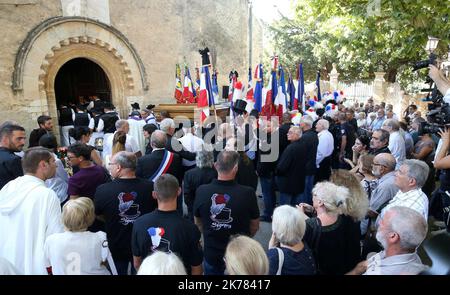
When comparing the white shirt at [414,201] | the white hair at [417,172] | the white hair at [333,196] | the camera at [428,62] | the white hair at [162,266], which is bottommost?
the white shirt at [414,201]

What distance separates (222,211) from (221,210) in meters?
0.01

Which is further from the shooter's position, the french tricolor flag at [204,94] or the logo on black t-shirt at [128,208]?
the french tricolor flag at [204,94]

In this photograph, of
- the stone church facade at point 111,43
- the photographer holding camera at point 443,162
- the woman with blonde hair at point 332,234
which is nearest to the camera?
the woman with blonde hair at point 332,234

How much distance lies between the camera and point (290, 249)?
90.7 inches

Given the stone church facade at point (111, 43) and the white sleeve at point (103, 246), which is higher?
the stone church facade at point (111, 43)

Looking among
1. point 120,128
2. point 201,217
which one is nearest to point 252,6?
point 120,128

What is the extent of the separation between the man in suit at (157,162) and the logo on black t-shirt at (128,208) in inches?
47.4

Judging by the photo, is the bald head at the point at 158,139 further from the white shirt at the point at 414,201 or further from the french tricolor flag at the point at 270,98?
the french tricolor flag at the point at 270,98

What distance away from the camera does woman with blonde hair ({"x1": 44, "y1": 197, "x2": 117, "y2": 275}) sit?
96.3 inches

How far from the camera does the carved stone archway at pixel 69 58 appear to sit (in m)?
9.23

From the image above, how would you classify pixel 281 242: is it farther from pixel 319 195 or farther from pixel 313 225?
pixel 319 195

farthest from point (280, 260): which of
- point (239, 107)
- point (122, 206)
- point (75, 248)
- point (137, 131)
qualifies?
point (137, 131)

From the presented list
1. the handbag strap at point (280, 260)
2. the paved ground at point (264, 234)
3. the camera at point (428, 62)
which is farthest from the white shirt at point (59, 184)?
the camera at point (428, 62)

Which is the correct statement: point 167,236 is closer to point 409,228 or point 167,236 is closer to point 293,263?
point 293,263
